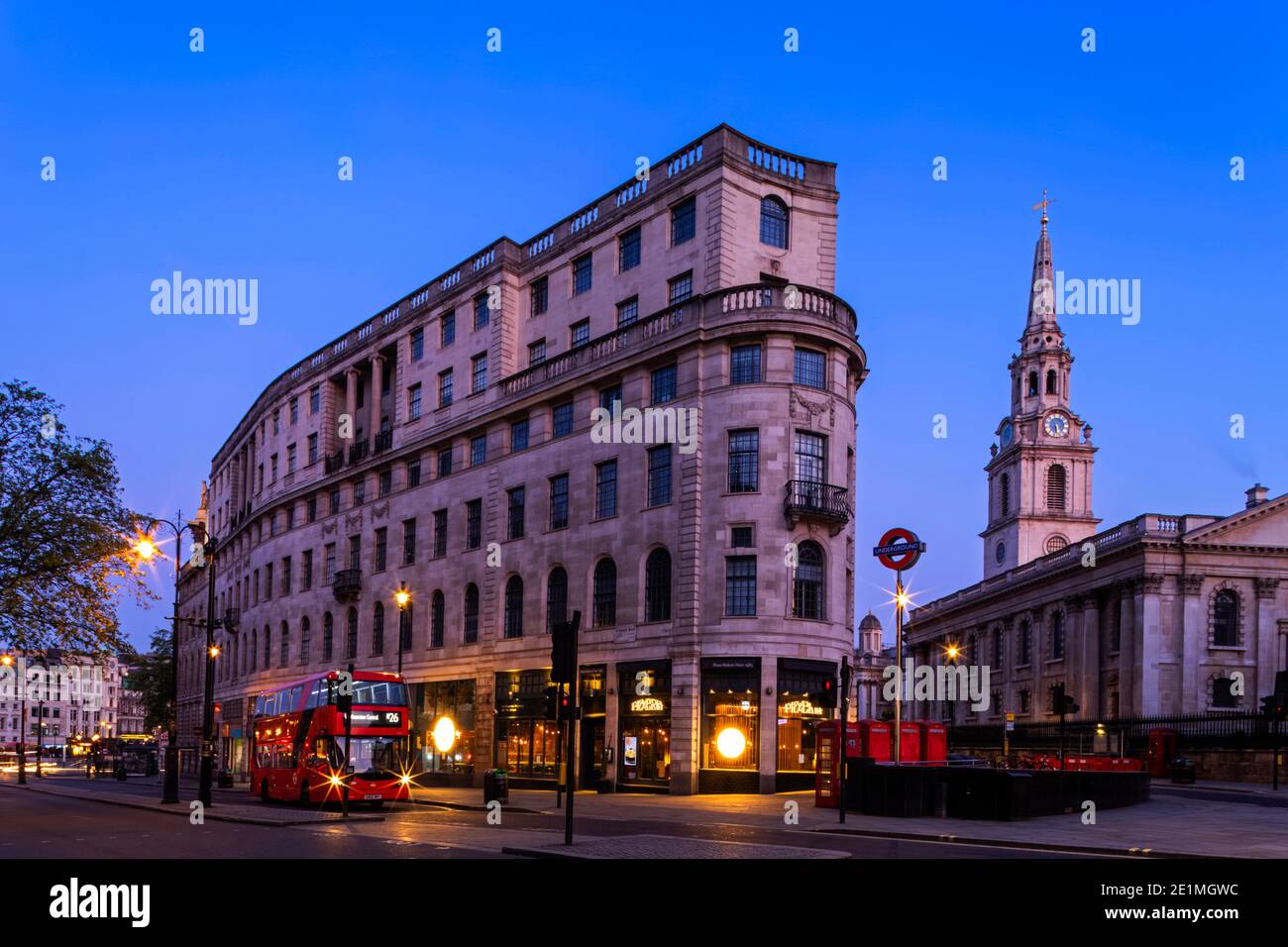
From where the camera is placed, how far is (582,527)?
49281 mm

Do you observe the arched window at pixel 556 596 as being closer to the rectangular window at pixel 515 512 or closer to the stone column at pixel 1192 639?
the rectangular window at pixel 515 512

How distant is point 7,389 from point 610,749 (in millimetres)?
24378

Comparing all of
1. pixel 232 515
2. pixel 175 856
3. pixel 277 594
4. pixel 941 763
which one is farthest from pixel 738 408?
pixel 232 515

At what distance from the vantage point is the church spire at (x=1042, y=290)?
126 metres

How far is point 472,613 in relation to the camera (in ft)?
184

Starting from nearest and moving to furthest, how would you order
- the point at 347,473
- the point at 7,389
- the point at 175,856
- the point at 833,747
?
1. the point at 175,856
2. the point at 833,747
3. the point at 7,389
4. the point at 347,473

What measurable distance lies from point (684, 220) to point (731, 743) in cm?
2080

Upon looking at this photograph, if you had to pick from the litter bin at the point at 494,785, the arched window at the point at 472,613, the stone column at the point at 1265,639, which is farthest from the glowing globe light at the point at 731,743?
the stone column at the point at 1265,639

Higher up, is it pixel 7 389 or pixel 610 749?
pixel 7 389

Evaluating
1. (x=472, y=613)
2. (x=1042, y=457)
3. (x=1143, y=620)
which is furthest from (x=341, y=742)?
(x=1042, y=457)

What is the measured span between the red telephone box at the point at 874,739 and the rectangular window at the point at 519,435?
2488cm

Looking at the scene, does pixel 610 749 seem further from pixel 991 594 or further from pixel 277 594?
pixel 991 594

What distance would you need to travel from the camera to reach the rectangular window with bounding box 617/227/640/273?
5069 cm

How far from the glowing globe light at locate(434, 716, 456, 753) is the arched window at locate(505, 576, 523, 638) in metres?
6.27
